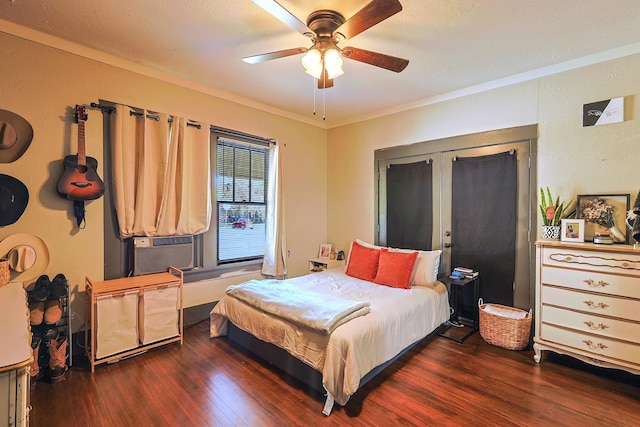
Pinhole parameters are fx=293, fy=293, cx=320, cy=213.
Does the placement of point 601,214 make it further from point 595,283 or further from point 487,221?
point 487,221

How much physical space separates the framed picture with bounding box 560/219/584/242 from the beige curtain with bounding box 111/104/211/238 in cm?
345

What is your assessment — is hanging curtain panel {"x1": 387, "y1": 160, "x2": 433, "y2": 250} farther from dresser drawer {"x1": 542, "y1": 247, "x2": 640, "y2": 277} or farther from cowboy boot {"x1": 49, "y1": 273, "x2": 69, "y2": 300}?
cowboy boot {"x1": 49, "y1": 273, "x2": 69, "y2": 300}

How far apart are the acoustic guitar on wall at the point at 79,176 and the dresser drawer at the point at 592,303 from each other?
12.9ft

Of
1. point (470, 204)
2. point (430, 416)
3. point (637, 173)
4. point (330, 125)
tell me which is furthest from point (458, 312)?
point (330, 125)

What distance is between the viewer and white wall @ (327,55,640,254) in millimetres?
2438

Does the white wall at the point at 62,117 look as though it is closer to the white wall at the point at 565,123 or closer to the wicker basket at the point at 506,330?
the white wall at the point at 565,123

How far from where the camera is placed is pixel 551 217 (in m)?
2.67

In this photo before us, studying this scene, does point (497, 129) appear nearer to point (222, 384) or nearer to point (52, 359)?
point (222, 384)

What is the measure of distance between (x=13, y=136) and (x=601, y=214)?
4.76 metres

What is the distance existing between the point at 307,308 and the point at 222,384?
836 mm

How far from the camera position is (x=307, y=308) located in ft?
7.43

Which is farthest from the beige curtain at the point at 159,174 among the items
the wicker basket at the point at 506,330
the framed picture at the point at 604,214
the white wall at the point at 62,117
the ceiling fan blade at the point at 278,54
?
the framed picture at the point at 604,214

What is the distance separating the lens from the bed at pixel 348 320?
196cm

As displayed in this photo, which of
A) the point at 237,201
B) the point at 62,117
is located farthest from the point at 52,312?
the point at 237,201
